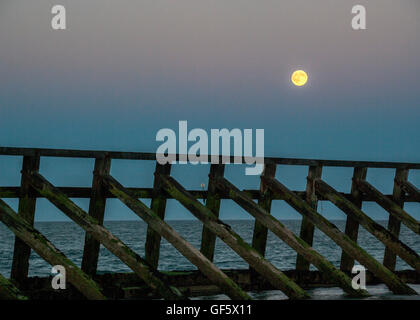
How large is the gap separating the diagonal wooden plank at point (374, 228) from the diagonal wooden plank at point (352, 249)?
2.42 feet

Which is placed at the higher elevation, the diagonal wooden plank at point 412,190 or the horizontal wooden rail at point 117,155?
the horizontal wooden rail at point 117,155

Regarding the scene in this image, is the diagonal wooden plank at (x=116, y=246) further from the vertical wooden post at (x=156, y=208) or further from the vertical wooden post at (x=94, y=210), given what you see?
the vertical wooden post at (x=156, y=208)

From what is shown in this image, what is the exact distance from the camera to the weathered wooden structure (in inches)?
286

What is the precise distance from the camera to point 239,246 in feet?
27.2

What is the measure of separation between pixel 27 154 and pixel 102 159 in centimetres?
111

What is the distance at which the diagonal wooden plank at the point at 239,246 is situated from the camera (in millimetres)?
7910

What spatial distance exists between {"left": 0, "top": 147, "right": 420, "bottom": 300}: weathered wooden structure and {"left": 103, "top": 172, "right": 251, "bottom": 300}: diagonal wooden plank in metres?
0.01

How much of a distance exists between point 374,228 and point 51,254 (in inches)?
225

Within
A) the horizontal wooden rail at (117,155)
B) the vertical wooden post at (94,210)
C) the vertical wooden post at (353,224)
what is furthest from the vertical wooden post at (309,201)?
the vertical wooden post at (94,210)

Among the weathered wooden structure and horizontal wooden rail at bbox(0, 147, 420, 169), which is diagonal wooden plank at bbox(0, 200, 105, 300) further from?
horizontal wooden rail at bbox(0, 147, 420, 169)

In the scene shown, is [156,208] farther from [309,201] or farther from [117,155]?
[309,201]

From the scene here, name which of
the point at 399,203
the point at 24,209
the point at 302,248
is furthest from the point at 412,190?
the point at 24,209

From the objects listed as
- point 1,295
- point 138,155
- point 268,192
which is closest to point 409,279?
point 268,192

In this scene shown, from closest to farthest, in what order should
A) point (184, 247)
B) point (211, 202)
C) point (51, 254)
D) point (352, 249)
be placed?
1. point (51, 254)
2. point (184, 247)
3. point (352, 249)
4. point (211, 202)
